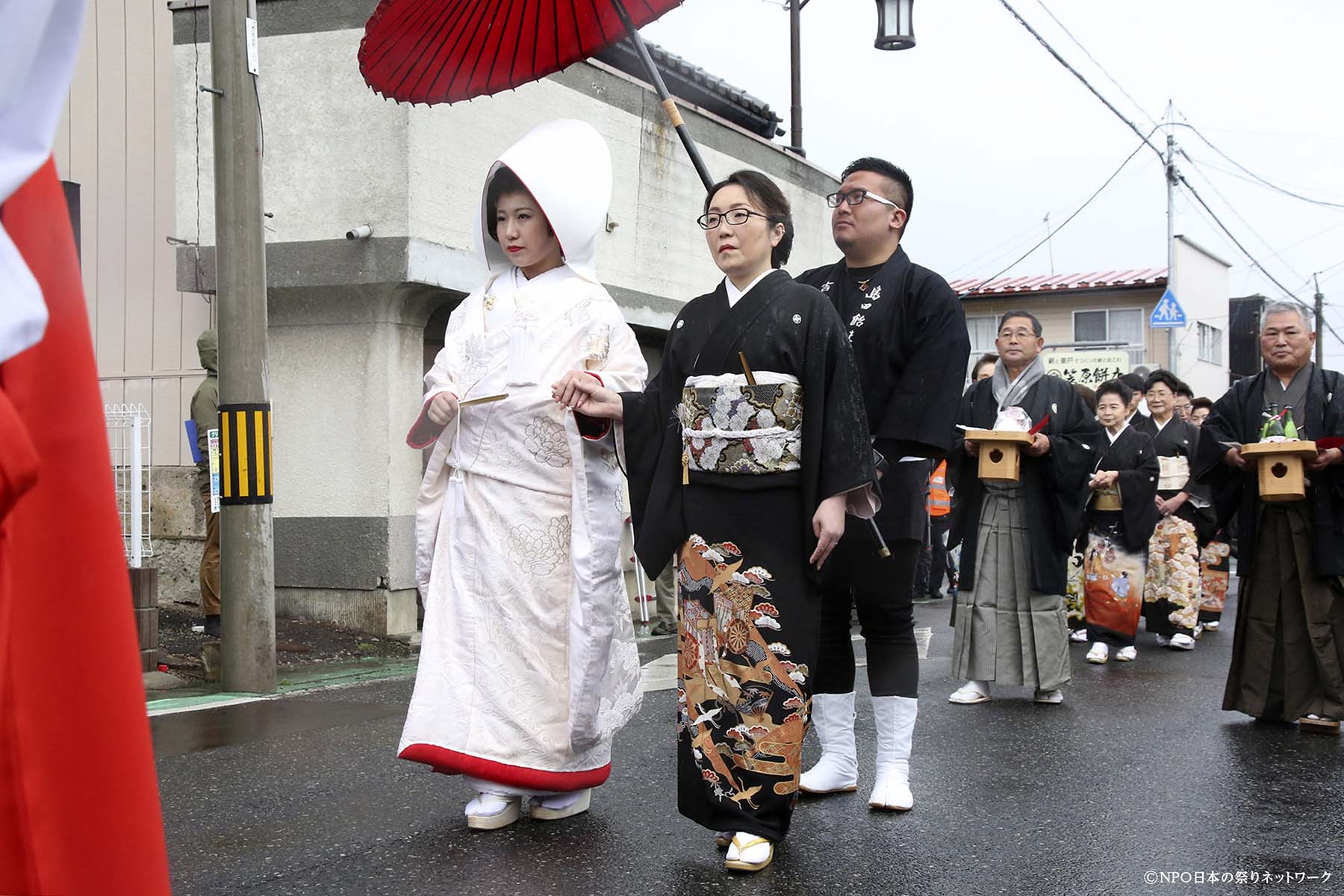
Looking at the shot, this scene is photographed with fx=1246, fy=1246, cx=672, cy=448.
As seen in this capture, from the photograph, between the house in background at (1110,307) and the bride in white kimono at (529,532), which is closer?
the bride in white kimono at (529,532)

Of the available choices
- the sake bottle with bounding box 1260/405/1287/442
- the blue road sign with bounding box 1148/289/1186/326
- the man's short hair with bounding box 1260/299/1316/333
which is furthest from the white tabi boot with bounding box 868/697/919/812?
the blue road sign with bounding box 1148/289/1186/326

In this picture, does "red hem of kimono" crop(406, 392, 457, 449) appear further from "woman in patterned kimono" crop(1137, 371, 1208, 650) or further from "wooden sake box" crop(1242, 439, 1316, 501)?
"woman in patterned kimono" crop(1137, 371, 1208, 650)

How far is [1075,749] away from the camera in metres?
5.12

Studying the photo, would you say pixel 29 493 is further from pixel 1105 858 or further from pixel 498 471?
pixel 1105 858

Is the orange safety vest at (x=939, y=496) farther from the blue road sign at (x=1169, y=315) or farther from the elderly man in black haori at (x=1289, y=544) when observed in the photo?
the blue road sign at (x=1169, y=315)

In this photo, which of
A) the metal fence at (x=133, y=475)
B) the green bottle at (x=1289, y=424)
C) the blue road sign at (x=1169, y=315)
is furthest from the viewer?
the blue road sign at (x=1169, y=315)


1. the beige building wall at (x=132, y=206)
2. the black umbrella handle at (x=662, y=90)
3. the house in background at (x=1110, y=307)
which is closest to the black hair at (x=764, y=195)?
the black umbrella handle at (x=662, y=90)

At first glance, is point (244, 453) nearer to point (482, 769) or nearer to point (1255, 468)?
point (482, 769)

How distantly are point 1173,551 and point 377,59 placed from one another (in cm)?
733

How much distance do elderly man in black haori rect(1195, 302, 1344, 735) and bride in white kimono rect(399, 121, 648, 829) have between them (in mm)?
3237

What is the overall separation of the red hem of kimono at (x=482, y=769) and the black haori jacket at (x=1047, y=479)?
11.0ft

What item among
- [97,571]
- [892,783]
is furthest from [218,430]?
[97,571]

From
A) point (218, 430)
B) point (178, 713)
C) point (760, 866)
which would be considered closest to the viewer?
point (760, 866)

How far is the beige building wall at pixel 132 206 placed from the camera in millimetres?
9148
